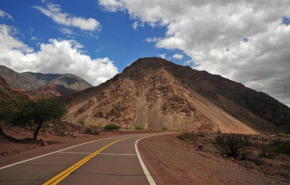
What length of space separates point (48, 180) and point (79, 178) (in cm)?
85

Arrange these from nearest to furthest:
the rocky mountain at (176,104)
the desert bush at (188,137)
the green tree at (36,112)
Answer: the green tree at (36,112) → the desert bush at (188,137) → the rocky mountain at (176,104)

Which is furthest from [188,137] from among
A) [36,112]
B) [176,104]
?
[176,104]

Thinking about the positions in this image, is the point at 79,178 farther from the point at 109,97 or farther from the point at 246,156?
the point at 109,97

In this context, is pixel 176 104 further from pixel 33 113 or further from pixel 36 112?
pixel 33 113

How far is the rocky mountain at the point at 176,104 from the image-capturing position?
66562 mm

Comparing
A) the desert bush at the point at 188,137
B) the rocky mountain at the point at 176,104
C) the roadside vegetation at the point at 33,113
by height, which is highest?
the rocky mountain at the point at 176,104

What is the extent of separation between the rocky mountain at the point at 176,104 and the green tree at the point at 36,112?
1753 inches

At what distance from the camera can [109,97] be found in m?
78.2

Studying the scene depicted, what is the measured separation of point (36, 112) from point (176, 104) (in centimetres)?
5272

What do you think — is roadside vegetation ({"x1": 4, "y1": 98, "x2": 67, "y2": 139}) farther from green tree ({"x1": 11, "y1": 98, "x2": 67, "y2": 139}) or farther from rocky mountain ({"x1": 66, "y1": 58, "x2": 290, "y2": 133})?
rocky mountain ({"x1": 66, "y1": 58, "x2": 290, "y2": 133})

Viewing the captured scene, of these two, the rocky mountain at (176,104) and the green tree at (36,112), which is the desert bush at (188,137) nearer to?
the green tree at (36,112)

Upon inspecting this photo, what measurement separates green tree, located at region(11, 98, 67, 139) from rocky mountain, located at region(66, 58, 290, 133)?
44536mm

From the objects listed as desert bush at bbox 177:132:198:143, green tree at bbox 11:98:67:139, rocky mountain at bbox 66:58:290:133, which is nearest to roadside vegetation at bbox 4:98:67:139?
green tree at bbox 11:98:67:139

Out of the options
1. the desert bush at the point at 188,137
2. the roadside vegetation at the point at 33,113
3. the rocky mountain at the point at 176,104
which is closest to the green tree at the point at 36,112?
the roadside vegetation at the point at 33,113
